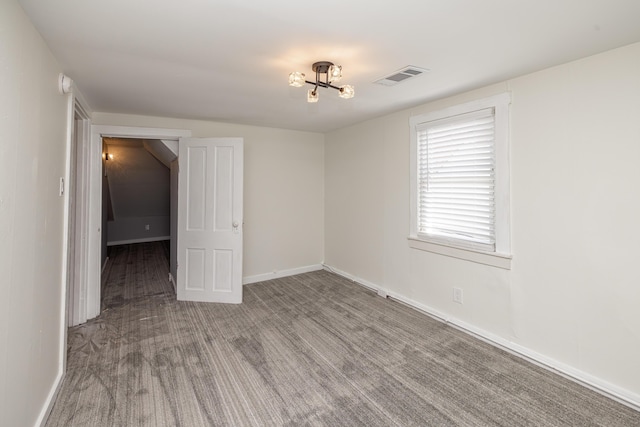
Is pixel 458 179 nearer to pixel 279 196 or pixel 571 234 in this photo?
pixel 571 234

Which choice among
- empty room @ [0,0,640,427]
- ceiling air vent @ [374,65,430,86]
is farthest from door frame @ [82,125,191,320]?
ceiling air vent @ [374,65,430,86]

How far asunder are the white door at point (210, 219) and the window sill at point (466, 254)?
2.13 meters

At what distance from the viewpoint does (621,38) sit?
1.88m

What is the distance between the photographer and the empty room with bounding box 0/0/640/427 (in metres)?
1.66

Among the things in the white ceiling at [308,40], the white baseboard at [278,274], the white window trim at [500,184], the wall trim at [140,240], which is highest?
the white ceiling at [308,40]

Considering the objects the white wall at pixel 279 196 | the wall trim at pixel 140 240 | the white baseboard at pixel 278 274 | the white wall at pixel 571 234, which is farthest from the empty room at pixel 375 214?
the wall trim at pixel 140 240

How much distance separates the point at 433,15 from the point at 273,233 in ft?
11.9

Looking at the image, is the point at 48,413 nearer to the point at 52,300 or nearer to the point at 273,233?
the point at 52,300

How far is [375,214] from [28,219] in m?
3.37

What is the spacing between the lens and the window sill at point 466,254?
8.75 ft

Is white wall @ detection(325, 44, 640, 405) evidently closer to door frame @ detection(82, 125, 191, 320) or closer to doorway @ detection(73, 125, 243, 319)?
doorway @ detection(73, 125, 243, 319)

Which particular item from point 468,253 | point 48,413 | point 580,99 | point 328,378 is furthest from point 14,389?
point 580,99

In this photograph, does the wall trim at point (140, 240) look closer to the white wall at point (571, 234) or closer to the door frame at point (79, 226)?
the door frame at point (79, 226)

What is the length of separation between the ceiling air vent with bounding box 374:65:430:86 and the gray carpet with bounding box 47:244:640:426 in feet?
7.54
